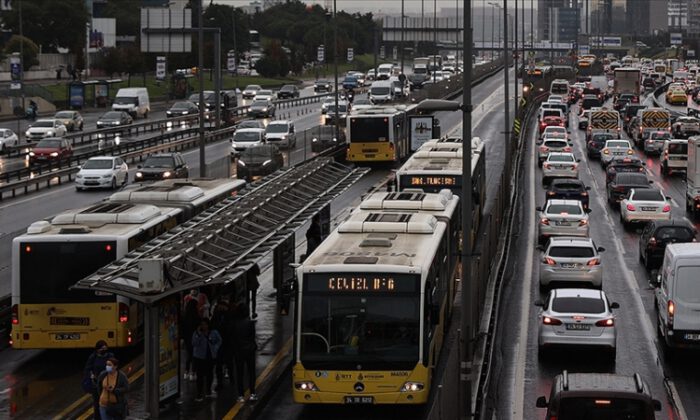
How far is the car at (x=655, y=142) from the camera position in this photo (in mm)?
75750

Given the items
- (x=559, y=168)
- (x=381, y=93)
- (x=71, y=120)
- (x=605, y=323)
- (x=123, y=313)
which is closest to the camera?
(x=123, y=313)

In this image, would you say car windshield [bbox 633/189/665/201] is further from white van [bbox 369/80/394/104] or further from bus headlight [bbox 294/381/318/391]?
white van [bbox 369/80/394/104]

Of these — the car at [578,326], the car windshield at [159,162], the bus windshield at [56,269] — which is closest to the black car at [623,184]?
the car windshield at [159,162]

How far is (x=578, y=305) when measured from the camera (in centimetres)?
2562

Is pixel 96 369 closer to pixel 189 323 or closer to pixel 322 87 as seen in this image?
pixel 189 323

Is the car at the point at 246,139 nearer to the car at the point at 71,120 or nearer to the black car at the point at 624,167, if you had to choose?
the black car at the point at 624,167

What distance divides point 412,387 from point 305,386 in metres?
1.55

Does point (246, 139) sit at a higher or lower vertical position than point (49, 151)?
higher

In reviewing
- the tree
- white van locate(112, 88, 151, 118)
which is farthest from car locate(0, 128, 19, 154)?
the tree

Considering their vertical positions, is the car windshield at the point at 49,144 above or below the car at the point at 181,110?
below

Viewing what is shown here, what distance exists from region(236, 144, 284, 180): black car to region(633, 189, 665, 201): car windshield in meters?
17.9

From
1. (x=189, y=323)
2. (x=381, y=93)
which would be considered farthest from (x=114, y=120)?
(x=189, y=323)

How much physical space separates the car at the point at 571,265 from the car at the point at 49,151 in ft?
133

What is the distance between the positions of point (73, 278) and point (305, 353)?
17.8 ft
